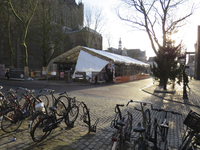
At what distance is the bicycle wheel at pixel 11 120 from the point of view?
12.9ft

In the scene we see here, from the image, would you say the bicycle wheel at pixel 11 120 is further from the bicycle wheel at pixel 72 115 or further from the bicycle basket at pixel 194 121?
the bicycle basket at pixel 194 121

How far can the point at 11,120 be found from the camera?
4.00 metres

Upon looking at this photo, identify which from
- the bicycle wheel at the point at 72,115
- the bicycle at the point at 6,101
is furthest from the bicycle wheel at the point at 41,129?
the bicycle at the point at 6,101

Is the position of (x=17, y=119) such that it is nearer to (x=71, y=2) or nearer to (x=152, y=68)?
(x=152, y=68)

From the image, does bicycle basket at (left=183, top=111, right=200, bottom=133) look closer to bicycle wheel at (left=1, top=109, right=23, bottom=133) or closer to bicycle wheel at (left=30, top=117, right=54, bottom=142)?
bicycle wheel at (left=30, top=117, right=54, bottom=142)

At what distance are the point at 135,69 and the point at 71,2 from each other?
144ft

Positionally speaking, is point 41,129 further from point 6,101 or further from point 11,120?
point 6,101

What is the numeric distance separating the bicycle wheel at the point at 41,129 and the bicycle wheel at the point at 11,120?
1.00m

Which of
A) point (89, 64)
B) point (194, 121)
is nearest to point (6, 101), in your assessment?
point (194, 121)

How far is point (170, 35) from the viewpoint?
44.5 ft

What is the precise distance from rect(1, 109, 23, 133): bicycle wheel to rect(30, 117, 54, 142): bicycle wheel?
1.00 m

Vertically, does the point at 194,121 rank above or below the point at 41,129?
above

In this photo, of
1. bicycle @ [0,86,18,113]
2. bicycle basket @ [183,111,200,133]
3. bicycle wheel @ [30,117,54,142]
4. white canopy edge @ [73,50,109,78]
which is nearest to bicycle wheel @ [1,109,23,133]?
bicycle @ [0,86,18,113]

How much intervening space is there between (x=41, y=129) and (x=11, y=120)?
1.17 metres
